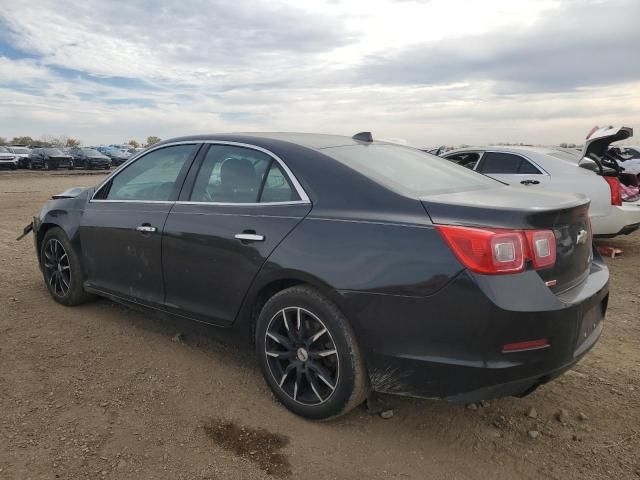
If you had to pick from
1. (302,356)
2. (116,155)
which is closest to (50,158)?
(116,155)

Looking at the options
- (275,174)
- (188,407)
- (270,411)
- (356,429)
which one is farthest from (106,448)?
(275,174)

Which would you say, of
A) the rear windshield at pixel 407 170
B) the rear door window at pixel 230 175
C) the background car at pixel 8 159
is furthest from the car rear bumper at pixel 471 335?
the background car at pixel 8 159

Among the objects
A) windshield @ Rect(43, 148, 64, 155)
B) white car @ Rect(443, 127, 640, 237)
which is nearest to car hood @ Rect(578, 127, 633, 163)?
white car @ Rect(443, 127, 640, 237)

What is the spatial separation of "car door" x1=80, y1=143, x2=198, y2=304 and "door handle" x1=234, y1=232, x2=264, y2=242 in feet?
2.55

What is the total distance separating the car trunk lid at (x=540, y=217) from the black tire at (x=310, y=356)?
2.48ft

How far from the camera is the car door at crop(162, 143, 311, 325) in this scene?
3.00m

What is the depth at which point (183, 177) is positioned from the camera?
367 cm

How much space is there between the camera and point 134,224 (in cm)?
380

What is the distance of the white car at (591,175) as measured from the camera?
22.6 ft

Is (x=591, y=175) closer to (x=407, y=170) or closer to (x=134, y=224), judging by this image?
(x=407, y=170)

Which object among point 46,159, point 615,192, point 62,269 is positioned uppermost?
point 46,159

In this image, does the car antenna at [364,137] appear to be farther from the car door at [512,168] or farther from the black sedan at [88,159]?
the black sedan at [88,159]

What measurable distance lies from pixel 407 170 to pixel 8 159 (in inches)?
1371

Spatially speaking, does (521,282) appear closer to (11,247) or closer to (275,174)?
(275,174)
